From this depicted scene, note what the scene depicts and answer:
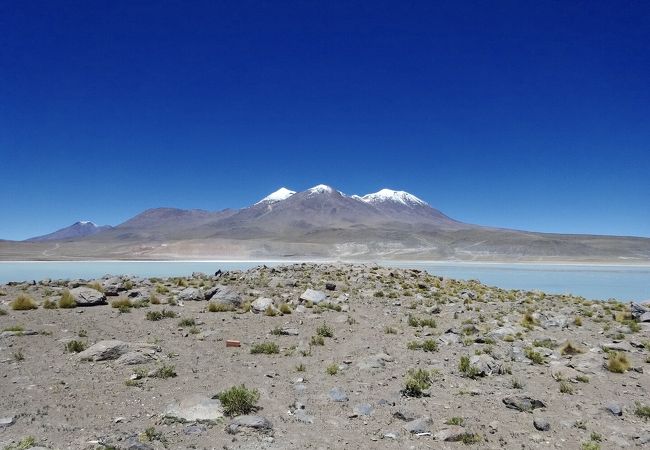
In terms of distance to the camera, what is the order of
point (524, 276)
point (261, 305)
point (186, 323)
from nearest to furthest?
point (186, 323)
point (261, 305)
point (524, 276)

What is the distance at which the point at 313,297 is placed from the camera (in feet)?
51.0

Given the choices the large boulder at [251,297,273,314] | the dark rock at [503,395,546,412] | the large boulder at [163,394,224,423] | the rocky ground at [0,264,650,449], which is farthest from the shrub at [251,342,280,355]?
the dark rock at [503,395,546,412]

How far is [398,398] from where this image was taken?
7.02 meters

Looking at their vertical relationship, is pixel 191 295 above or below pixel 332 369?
above

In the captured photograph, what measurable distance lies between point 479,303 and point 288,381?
38.5 ft

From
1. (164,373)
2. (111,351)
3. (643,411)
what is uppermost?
(111,351)

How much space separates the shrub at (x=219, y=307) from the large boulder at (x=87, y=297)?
344 cm

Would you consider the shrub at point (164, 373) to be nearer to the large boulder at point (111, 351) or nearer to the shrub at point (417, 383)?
the large boulder at point (111, 351)

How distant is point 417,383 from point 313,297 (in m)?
8.54

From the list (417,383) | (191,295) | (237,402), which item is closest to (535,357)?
(417,383)

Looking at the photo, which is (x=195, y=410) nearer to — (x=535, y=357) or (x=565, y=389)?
(x=565, y=389)

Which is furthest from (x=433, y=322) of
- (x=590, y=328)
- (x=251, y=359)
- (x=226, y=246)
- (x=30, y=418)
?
(x=226, y=246)

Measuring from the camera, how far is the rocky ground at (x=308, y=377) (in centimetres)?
568

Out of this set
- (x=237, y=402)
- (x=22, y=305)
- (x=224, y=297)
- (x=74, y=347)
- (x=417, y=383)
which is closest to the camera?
(x=237, y=402)
